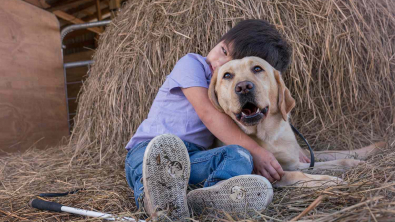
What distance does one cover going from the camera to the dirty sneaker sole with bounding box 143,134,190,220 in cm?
137

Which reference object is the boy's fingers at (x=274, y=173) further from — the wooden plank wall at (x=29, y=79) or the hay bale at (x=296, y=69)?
the wooden plank wall at (x=29, y=79)

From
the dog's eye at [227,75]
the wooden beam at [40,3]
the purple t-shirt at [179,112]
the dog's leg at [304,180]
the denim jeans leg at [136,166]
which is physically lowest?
the dog's leg at [304,180]

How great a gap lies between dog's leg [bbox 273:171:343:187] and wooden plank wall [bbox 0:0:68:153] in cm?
320

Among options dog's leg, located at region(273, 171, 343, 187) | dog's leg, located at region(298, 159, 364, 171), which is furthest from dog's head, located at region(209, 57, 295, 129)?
dog's leg, located at region(298, 159, 364, 171)

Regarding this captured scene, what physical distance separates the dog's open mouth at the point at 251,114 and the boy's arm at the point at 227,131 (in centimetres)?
11

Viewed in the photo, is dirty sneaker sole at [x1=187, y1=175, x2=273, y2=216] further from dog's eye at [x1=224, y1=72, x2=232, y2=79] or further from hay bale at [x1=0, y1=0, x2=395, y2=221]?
hay bale at [x1=0, y1=0, x2=395, y2=221]

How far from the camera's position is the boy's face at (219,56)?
7.50 feet

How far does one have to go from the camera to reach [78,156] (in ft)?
10.7

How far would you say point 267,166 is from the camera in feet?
6.16

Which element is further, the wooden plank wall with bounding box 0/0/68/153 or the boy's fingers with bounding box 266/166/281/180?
the wooden plank wall with bounding box 0/0/68/153

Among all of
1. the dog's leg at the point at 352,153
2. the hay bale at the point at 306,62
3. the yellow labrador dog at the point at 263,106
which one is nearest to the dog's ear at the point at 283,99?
the yellow labrador dog at the point at 263,106

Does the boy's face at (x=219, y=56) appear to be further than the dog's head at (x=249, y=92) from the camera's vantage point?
Yes

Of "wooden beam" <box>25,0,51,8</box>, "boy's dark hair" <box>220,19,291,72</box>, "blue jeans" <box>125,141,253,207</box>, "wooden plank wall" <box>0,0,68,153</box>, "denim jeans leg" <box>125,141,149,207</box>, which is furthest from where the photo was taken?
"wooden beam" <box>25,0,51,8</box>

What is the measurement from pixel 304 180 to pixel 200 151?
2.30ft
